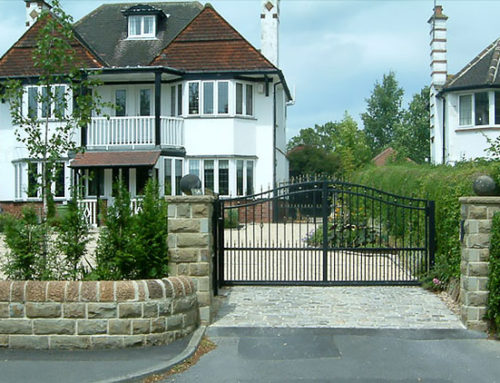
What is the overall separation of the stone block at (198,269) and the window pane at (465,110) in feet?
68.8

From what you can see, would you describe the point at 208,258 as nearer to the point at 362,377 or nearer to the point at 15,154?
the point at 362,377

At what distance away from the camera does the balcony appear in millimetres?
22766

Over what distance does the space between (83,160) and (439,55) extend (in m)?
16.7

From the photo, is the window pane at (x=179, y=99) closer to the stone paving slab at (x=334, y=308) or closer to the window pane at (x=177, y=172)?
the window pane at (x=177, y=172)

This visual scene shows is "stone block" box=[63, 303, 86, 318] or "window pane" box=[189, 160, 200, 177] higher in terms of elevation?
"window pane" box=[189, 160, 200, 177]

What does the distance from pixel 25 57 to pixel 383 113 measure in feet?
182

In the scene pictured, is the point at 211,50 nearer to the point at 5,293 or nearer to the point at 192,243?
the point at 192,243

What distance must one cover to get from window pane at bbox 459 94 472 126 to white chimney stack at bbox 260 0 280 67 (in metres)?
8.40

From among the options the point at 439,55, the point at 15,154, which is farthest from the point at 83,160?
the point at 439,55

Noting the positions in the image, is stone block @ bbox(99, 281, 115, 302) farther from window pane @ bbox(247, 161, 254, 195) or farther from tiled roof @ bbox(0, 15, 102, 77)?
tiled roof @ bbox(0, 15, 102, 77)

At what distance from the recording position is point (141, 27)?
26.5 metres

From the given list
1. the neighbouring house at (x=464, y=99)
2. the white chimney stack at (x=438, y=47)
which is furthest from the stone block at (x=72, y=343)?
the white chimney stack at (x=438, y=47)

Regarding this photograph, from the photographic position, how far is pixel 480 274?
24.5 ft

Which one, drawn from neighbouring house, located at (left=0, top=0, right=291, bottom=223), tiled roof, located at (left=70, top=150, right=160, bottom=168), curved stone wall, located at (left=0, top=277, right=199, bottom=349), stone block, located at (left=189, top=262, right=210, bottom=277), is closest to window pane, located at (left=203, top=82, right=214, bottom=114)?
neighbouring house, located at (left=0, top=0, right=291, bottom=223)
